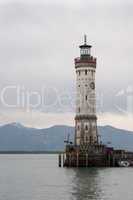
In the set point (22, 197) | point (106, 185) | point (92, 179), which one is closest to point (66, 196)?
point (22, 197)

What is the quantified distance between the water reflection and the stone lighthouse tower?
8.90 metres

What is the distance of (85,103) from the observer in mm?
130375

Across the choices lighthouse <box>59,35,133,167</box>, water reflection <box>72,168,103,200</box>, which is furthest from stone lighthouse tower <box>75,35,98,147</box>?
water reflection <box>72,168,103,200</box>

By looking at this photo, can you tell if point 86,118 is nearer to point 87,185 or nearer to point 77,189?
point 87,185

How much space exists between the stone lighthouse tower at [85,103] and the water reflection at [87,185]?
8896 millimetres

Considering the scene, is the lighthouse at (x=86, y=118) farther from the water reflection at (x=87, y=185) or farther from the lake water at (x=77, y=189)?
the lake water at (x=77, y=189)

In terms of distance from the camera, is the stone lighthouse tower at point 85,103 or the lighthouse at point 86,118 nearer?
the lighthouse at point 86,118

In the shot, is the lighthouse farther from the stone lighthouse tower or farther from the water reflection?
the water reflection

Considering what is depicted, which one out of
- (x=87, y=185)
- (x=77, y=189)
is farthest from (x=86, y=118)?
(x=77, y=189)

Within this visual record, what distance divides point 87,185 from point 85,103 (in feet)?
136

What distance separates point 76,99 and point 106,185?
41.5 m

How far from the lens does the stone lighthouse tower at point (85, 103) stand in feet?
426

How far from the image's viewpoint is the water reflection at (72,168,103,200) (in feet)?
250

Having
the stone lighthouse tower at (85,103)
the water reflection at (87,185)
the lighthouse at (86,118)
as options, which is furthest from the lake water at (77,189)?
the stone lighthouse tower at (85,103)
